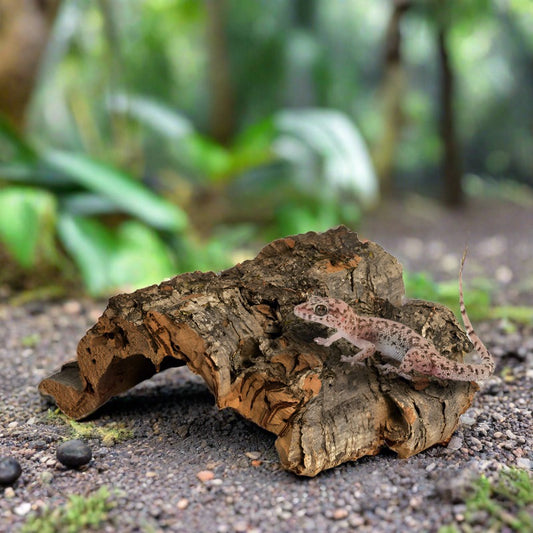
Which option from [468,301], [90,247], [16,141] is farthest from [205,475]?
[16,141]

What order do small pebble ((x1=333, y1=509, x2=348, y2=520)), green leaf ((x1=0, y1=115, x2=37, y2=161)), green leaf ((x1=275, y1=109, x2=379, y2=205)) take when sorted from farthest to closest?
green leaf ((x1=275, y1=109, x2=379, y2=205))
green leaf ((x1=0, y1=115, x2=37, y2=161))
small pebble ((x1=333, y1=509, x2=348, y2=520))

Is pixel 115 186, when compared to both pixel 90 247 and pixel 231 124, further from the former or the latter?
pixel 231 124

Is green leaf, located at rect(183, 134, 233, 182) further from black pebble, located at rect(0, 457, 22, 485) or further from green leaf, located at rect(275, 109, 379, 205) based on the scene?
black pebble, located at rect(0, 457, 22, 485)

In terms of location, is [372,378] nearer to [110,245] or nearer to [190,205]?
[110,245]

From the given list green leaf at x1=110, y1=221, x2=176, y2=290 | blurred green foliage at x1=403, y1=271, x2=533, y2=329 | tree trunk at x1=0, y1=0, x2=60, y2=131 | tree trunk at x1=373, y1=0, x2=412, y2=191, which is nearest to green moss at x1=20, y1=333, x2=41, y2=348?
green leaf at x1=110, y1=221, x2=176, y2=290

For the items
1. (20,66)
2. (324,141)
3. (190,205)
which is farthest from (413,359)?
(190,205)

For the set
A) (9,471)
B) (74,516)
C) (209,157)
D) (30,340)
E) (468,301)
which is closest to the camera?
(74,516)

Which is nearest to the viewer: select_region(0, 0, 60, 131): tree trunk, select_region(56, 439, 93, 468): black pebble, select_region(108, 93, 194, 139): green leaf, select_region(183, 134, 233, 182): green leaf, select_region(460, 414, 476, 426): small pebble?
select_region(56, 439, 93, 468): black pebble
